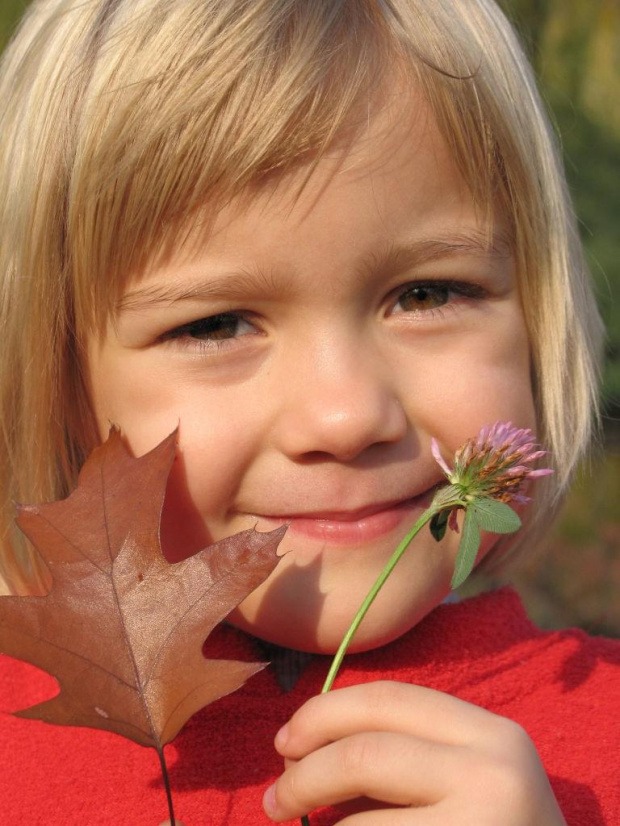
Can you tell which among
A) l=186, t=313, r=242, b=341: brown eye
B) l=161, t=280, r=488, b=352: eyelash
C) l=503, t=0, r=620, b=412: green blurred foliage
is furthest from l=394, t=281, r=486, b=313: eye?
l=503, t=0, r=620, b=412: green blurred foliage

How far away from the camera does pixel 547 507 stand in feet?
6.91

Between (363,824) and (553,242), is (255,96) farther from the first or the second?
(363,824)

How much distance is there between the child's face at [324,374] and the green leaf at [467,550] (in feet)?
0.84

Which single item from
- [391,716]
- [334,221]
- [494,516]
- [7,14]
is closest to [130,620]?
[391,716]

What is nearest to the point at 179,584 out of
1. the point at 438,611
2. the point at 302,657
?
the point at 302,657

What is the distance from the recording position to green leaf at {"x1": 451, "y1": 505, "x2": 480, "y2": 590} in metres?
1.25

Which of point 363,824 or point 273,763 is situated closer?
point 363,824

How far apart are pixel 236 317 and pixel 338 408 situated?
24cm

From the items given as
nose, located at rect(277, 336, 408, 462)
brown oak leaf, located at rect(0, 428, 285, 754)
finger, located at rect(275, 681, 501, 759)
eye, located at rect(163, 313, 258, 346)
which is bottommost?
finger, located at rect(275, 681, 501, 759)

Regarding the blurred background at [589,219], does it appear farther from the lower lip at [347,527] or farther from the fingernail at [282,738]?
the fingernail at [282,738]

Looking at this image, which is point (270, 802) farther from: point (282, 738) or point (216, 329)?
point (216, 329)

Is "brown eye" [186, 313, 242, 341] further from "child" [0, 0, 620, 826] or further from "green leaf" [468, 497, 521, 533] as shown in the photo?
"green leaf" [468, 497, 521, 533]

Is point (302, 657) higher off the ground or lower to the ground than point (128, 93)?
lower

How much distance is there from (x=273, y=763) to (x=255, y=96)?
3.19 ft
